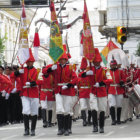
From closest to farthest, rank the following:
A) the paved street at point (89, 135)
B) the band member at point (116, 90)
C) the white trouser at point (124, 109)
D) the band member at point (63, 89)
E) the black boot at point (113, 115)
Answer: the paved street at point (89, 135), the band member at point (63, 89), the black boot at point (113, 115), the band member at point (116, 90), the white trouser at point (124, 109)

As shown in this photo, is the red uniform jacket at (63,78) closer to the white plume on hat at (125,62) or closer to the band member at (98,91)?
the band member at (98,91)

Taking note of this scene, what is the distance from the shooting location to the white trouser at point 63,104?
16.0m

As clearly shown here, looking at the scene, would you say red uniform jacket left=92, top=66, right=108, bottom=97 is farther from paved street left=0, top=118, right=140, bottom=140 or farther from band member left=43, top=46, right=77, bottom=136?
paved street left=0, top=118, right=140, bottom=140

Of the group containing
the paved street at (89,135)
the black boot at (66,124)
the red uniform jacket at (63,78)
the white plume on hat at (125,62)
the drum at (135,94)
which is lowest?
the paved street at (89,135)

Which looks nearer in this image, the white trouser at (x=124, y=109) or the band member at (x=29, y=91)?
the band member at (x=29, y=91)

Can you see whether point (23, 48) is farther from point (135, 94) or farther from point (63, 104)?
point (135, 94)

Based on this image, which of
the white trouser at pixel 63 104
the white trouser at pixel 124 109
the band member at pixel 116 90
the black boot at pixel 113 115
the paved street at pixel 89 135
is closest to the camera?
the paved street at pixel 89 135

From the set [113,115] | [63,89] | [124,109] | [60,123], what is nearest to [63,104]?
[63,89]

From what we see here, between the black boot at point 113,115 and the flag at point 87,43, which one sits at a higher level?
the flag at point 87,43

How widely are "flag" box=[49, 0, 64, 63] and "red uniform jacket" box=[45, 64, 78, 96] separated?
29cm

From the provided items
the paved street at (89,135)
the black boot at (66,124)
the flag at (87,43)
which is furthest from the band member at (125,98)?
the black boot at (66,124)

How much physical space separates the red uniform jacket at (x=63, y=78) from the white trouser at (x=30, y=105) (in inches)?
28.3

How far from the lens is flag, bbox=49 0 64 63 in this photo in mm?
16125

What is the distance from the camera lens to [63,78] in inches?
635
